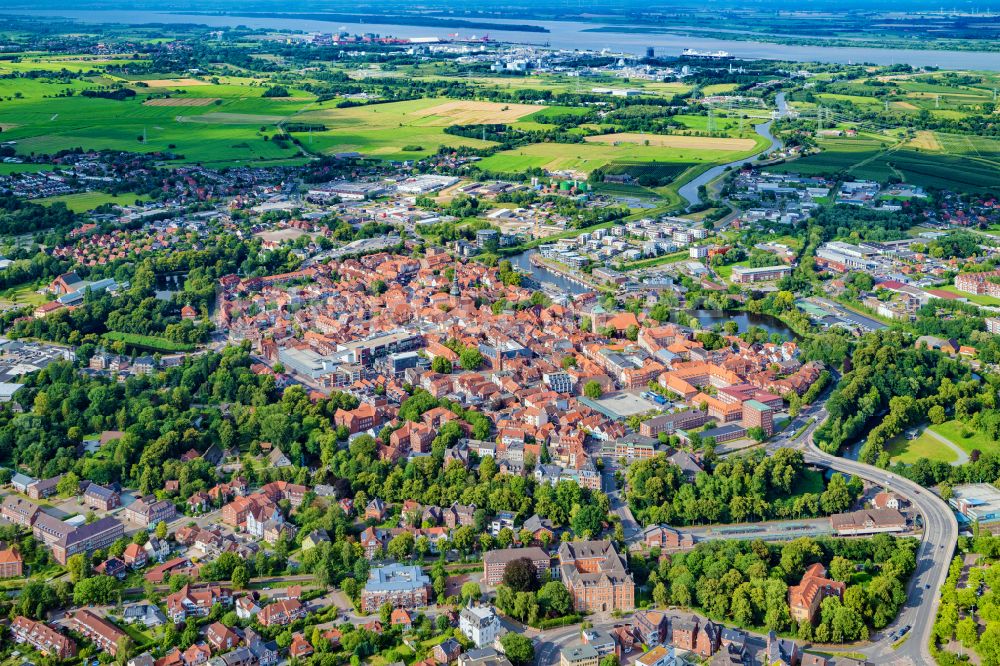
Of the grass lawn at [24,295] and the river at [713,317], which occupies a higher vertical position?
the grass lawn at [24,295]

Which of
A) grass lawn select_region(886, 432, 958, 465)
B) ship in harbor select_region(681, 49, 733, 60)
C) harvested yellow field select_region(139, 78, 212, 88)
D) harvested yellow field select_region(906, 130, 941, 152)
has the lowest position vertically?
grass lawn select_region(886, 432, 958, 465)

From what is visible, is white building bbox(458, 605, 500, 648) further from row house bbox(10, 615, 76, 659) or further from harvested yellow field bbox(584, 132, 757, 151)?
harvested yellow field bbox(584, 132, 757, 151)

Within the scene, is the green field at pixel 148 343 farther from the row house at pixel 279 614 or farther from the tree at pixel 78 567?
the row house at pixel 279 614

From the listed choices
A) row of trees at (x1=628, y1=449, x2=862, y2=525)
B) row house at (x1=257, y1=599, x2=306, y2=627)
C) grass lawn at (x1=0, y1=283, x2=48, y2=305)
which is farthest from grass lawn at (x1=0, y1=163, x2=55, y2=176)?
row house at (x1=257, y1=599, x2=306, y2=627)

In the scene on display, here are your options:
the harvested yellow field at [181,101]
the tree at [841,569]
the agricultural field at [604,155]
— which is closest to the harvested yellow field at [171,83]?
the harvested yellow field at [181,101]

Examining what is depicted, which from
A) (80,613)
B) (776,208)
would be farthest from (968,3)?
(80,613)

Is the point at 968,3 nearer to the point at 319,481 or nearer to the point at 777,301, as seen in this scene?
the point at 777,301

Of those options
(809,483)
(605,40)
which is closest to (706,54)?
(605,40)
